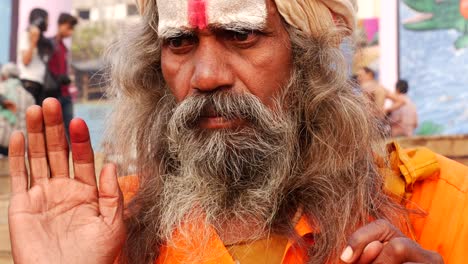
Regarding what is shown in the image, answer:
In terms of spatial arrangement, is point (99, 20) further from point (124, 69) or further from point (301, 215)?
point (301, 215)

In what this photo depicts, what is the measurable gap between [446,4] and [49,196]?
6.90m

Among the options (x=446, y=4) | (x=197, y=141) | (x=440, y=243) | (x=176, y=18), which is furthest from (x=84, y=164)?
(x=446, y=4)

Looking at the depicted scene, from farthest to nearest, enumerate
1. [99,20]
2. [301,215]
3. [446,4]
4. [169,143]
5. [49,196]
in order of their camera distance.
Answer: [99,20], [446,4], [169,143], [301,215], [49,196]

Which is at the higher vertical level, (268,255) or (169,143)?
(169,143)

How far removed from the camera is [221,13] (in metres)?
2.67

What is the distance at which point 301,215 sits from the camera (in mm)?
2607

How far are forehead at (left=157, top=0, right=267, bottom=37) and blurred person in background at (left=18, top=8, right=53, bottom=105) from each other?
486cm

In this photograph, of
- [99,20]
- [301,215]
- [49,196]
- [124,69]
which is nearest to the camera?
[49,196]

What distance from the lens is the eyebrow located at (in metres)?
2.66

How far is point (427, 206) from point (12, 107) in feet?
18.0

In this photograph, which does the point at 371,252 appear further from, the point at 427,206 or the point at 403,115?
the point at 403,115

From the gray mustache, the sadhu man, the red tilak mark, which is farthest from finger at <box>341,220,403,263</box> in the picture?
the red tilak mark

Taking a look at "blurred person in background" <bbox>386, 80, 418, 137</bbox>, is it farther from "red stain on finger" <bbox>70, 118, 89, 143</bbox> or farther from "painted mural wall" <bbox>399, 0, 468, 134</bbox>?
"red stain on finger" <bbox>70, 118, 89, 143</bbox>

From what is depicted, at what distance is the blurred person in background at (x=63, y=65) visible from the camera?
7.45m
